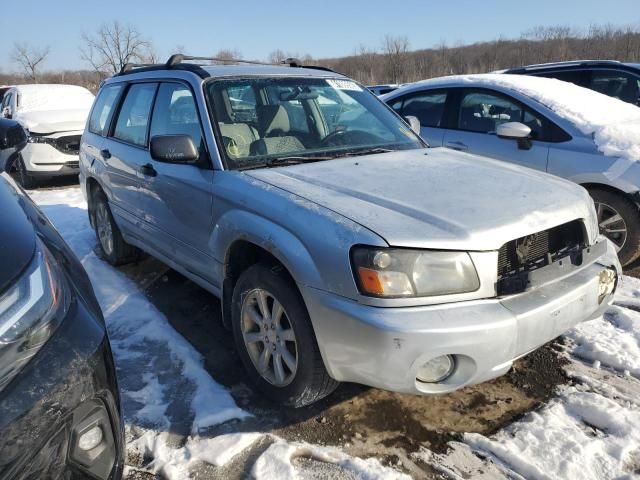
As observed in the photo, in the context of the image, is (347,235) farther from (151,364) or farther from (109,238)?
(109,238)

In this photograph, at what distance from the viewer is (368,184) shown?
2.52 metres

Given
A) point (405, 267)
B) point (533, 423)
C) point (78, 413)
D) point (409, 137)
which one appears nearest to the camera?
point (78, 413)

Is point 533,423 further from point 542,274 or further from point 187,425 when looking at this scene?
point 187,425

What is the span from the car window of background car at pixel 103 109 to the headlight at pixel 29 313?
10.2 ft

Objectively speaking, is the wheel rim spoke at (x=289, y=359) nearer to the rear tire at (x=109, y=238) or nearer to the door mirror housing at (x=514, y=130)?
the rear tire at (x=109, y=238)

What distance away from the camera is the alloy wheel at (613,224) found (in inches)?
159

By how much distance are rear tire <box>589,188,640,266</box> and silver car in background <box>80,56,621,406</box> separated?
5.14 feet

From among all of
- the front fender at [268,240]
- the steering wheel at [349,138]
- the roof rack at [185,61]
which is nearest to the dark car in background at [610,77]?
the roof rack at [185,61]

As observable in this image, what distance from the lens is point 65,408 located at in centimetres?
147

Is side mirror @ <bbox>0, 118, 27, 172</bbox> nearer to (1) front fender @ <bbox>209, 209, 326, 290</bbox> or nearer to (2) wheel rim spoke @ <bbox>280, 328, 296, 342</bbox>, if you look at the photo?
(1) front fender @ <bbox>209, 209, 326, 290</bbox>

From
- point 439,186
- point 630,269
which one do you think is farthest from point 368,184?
point 630,269

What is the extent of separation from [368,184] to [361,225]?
19.7 inches

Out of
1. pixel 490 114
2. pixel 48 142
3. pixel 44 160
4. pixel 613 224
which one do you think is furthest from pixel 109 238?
pixel 48 142

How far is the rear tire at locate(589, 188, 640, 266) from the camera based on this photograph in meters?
3.99
